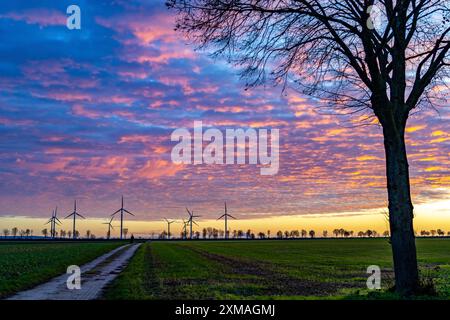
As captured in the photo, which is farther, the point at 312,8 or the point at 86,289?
the point at 86,289

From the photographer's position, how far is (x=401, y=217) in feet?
55.2

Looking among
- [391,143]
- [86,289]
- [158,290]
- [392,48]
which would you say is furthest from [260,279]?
[392,48]

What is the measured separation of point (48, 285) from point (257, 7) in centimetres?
1496

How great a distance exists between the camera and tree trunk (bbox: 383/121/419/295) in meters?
16.7

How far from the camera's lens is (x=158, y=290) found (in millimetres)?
20688

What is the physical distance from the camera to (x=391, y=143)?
Result: 17.4 metres

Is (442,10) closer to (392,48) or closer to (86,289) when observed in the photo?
(392,48)

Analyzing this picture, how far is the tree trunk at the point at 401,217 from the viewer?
656 inches

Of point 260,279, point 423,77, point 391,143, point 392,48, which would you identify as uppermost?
point 392,48

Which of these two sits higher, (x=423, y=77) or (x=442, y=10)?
(x=442, y=10)

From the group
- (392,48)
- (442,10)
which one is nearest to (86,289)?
(392,48)
